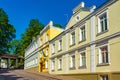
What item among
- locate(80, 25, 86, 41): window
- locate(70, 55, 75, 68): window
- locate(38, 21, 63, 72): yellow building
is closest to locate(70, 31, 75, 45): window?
locate(70, 55, 75, 68): window

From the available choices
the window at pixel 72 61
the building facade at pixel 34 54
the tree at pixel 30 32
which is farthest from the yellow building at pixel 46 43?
the tree at pixel 30 32

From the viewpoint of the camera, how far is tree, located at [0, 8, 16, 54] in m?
49.6

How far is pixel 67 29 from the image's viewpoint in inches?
1185

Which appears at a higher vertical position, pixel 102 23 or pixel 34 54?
pixel 102 23

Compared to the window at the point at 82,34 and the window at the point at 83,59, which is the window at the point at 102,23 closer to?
the window at the point at 82,34

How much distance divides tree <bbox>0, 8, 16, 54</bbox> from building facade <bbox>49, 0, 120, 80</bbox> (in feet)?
68.3

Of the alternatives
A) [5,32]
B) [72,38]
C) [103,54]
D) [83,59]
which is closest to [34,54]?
[5,32]

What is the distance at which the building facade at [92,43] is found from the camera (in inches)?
780

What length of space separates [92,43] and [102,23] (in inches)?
87.5

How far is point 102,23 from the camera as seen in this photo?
72.6 ft

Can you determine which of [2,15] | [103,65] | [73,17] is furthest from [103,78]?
[2,15]

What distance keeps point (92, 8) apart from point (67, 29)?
6329mm

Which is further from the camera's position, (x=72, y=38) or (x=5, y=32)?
(x=5, y=32)

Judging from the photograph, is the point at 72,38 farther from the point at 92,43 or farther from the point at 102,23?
the point at 102,23
